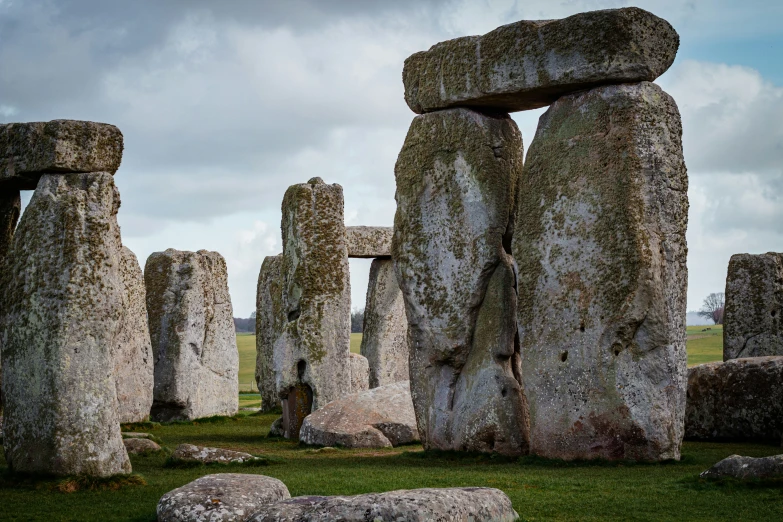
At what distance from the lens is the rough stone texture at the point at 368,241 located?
26922 mm

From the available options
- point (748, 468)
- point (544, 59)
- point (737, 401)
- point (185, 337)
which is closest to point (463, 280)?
point (544, 59)

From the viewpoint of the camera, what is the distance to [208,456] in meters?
13.0

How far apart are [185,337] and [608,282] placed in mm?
11094

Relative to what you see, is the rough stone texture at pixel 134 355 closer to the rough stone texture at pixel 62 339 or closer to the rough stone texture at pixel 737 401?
the rough stone texture at pixel 62 339

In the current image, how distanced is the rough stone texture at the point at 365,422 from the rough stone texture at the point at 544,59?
172 inches

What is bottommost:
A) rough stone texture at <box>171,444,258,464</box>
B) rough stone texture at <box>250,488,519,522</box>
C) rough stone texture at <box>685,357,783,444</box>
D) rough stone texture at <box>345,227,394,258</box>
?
rough stone texture at <box>171,444,258,464</box>

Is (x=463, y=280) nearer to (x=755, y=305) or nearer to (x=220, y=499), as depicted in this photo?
(x=220, y=499)

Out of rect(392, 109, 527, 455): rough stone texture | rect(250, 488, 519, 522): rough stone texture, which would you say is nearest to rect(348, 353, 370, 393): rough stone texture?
rect(392, 109, 527, 455): rough stone texture

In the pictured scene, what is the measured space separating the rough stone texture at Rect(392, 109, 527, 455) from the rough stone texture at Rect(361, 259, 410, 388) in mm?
12195

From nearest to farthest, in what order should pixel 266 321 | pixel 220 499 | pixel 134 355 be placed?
pixel 220 499 → pixel 134 355 → pixel 266 321

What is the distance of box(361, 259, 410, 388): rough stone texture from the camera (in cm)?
2756

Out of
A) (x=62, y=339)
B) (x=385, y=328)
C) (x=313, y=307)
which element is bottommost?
(x=62, y=339)

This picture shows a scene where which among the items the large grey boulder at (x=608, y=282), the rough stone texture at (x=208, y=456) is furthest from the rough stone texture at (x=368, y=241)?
the rough stone texture at (x=208, y=456)

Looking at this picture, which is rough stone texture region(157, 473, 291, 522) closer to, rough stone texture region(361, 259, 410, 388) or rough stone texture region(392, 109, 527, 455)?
rough stone texture region(392, 109, 527, 455)
